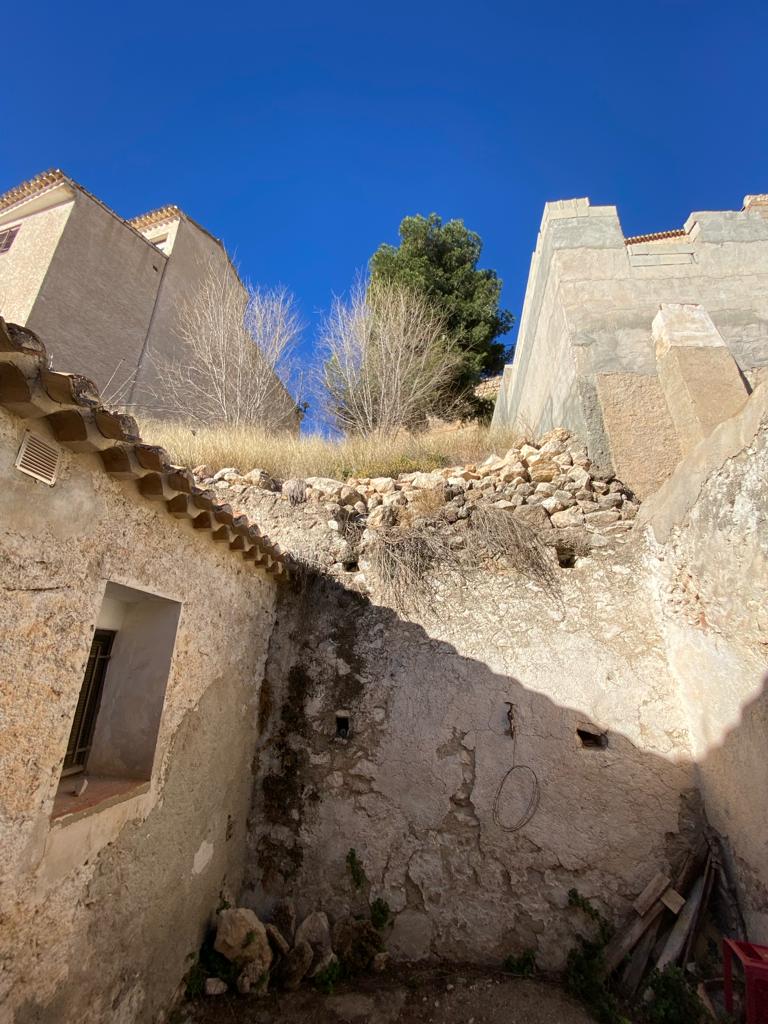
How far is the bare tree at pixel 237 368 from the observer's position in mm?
10523

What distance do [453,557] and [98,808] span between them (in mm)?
3082

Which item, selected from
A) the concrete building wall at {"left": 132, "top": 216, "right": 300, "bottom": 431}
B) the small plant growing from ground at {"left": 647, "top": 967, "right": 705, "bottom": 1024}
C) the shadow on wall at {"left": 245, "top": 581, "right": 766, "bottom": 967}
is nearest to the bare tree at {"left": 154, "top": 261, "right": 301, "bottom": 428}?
the concrete building wall at {"left": 132, "top": 216, "right": 300, "bottom": 431}

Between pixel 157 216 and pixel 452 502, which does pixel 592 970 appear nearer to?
pixel 452 502

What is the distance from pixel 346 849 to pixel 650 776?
2.25m

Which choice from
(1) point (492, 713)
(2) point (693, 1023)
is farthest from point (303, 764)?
(2) point (693, 1023)

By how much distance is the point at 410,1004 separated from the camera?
118 inches

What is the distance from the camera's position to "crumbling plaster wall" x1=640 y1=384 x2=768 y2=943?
9.36ft

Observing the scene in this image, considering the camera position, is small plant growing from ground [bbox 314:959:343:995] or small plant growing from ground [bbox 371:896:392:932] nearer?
small plant growing from ground [bbox 314:959:343:995]

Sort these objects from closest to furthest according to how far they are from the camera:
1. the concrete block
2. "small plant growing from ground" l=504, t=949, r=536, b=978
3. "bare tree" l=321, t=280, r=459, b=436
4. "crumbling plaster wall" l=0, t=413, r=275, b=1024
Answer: "crumbling plaster wall" l=0, t=413, r=275, b=1024
"small plant growing from ground" l=504, t=949, r=536, b=978
the concrete block
"bare tree" l=321, t=280, r=459, b=436

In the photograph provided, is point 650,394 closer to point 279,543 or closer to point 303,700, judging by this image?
point 279,543

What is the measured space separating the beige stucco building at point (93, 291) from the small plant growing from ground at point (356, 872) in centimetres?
841

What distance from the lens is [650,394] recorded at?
204 inches

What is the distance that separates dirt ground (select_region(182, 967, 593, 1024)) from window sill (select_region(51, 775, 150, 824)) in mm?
1362

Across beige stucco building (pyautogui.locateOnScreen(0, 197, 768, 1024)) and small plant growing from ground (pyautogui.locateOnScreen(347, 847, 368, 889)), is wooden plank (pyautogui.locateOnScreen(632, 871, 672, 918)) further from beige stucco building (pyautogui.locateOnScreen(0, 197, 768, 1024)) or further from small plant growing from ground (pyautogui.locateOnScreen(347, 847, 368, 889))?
small plant growing from ground (pyautogui.locateOnScreen(347, 847, 368, 889))
